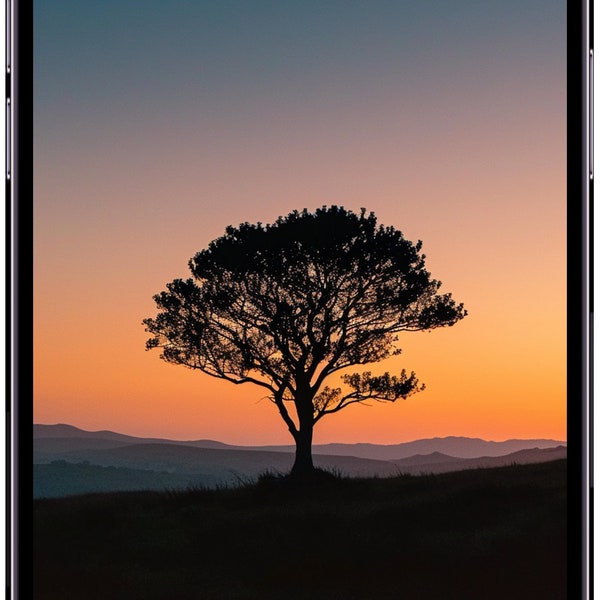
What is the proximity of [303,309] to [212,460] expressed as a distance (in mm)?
2958

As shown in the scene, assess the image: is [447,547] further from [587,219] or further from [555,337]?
[587,219]

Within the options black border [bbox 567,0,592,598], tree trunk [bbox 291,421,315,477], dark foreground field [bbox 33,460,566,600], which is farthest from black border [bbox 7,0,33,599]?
tree trunk [bbox 291,421,315,477]

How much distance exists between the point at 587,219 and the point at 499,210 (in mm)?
1893

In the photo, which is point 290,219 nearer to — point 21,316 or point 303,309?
point 303,309

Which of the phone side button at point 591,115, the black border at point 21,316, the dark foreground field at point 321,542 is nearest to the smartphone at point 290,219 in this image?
the dark foreground field at point 321,542

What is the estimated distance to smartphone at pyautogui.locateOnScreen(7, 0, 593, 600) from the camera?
4664mm

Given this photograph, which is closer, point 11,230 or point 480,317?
point 11,230

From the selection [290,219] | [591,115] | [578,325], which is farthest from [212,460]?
[591,115]

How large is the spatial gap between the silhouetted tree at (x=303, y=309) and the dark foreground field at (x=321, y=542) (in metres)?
0.73

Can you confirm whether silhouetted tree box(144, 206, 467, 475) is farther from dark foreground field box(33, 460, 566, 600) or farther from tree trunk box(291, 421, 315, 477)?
dark foreground field box(33, 460, 566, 600)

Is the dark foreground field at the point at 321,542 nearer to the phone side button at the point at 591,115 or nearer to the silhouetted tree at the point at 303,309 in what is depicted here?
the silhouetted tree at the point at 303,309

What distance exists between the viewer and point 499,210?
5.23m

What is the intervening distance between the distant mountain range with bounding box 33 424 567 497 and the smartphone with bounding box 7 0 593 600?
28 mm

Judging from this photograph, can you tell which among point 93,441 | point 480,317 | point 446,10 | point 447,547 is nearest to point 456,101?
point 446,10
